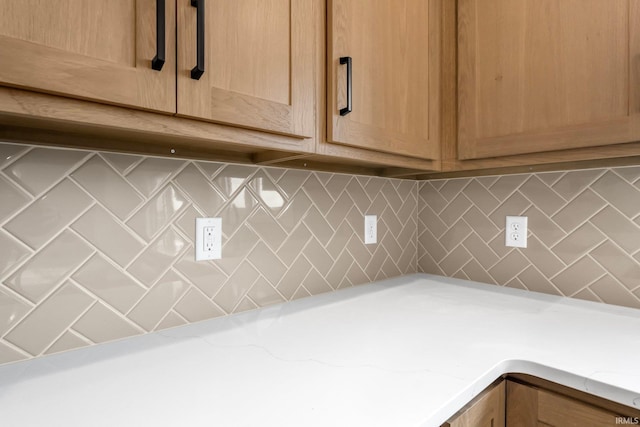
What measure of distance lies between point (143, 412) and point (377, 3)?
1084 millimetres

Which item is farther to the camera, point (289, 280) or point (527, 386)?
point (289, 280)

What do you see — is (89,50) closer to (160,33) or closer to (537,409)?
(160,33)

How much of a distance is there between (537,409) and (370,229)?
0.83 meters

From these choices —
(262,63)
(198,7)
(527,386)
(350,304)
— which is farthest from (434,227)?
(198,7)

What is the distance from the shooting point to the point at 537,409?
70cm

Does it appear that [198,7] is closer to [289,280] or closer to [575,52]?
[289,280]

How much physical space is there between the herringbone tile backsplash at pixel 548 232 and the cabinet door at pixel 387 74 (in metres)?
0.41

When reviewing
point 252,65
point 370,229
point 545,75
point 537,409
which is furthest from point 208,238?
point 545,75

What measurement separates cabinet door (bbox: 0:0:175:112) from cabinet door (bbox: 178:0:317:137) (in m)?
0.04

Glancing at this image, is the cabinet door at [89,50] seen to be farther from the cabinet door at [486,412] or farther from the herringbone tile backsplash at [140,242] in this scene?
the cabinet door at [486,412]

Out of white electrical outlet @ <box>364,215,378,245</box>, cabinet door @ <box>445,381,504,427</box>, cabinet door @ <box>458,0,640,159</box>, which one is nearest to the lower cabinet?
cabinet door @ <box>445,381,504,427</box>

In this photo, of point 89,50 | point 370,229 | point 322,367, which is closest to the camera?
point 89,50

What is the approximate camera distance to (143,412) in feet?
1.77

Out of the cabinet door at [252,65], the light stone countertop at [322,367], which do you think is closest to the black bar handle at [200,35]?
the cabinet door at [252,65]
